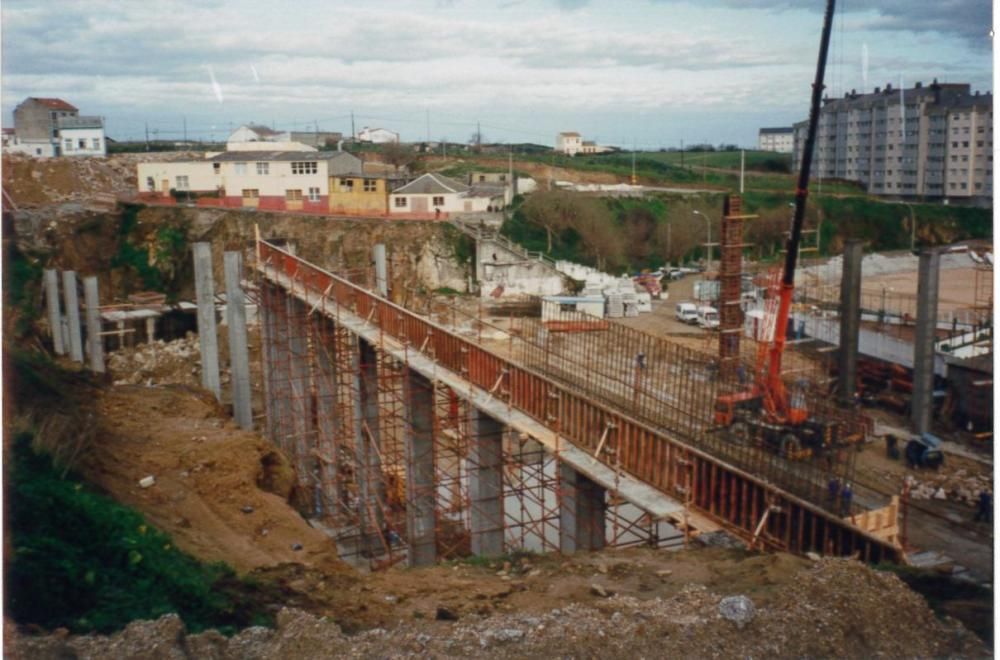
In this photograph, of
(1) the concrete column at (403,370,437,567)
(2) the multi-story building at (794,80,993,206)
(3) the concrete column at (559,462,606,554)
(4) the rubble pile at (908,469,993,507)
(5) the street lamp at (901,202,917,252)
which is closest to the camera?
(3) the concrete column at (559,462,606,554)

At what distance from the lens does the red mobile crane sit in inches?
396

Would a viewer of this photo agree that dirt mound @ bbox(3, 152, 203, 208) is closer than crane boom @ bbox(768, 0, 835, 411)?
No

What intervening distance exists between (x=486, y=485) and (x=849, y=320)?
257 inches

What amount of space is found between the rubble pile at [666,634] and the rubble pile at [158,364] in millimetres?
13357

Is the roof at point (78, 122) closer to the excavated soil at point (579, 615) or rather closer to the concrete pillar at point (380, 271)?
the concrete pillar at point (380, 271)

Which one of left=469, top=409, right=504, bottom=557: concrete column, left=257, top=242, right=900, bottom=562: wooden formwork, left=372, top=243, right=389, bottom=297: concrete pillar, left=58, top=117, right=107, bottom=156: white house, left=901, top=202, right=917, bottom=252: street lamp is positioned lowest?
left=469, top=409, right=504, bottom=557: concrete column

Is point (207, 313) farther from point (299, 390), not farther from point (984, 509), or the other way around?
point (984, 509)

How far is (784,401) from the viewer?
1138 centimetres

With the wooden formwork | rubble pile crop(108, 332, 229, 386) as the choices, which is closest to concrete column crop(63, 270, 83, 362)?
rubble pile crop(108, 332, 229, 386)

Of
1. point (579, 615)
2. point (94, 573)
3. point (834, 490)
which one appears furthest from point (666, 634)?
point (94, 573)

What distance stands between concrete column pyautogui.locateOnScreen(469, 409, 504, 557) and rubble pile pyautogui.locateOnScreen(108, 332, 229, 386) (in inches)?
425

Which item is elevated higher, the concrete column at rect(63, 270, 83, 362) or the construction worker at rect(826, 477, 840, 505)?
the concrete column at rect(63, 270, 83, 362)

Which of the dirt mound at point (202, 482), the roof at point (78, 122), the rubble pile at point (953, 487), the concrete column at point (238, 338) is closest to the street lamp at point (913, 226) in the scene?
the rubble pile at point (953, 487)

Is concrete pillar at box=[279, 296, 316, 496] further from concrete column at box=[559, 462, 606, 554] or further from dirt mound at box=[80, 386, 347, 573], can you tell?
concrete column at box=[559, 462, 606, 554]
